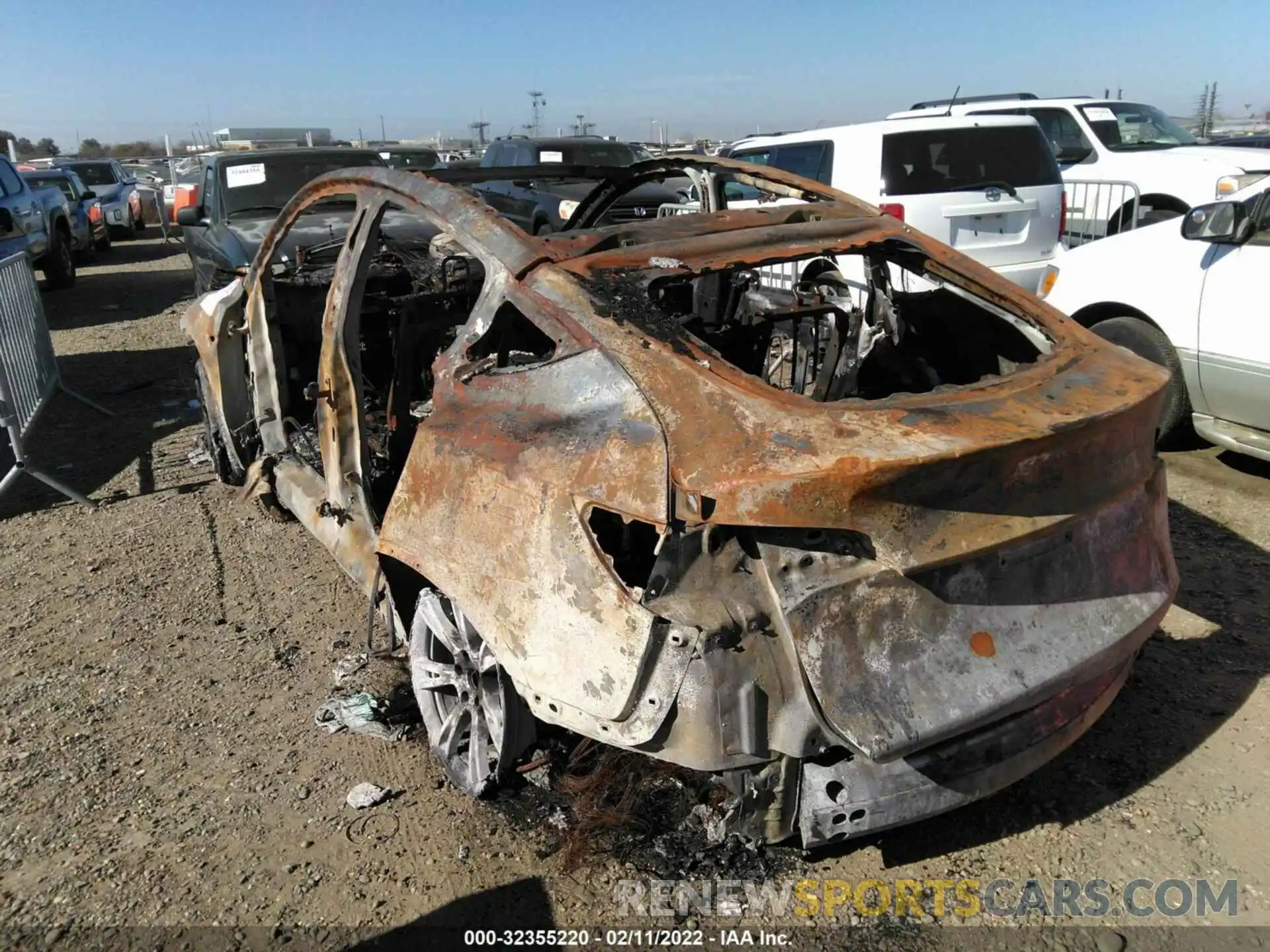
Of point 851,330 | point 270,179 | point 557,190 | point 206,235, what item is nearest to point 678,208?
point 557,190

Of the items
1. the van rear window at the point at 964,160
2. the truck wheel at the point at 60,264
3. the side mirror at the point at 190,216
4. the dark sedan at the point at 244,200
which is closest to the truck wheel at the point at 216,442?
the dark sedan at the point at 244,200

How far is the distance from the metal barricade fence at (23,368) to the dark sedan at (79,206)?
822 centimetres

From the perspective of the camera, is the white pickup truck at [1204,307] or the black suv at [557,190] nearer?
the white pickup truck at [1204,307]

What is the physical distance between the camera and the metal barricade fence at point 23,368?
5.33 m

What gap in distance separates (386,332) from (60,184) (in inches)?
552

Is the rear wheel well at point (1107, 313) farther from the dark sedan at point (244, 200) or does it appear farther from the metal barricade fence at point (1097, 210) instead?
the dark sedan at point (244, 200)

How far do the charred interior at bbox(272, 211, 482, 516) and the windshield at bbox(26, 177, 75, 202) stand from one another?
12.3 m

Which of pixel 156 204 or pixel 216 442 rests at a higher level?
pixel 156 204

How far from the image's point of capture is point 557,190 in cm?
1179

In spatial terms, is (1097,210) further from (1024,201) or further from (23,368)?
(23,368)

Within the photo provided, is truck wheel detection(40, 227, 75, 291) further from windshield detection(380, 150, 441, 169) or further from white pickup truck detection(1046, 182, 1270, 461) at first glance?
white pickup truck detection(1046, 182, 1270, 461)

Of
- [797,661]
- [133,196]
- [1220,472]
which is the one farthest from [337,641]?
[133,196]

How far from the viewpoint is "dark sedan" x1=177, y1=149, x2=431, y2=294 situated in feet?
25.2

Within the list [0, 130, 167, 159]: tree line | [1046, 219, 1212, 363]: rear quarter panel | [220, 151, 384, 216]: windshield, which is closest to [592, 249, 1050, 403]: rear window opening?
[1046, 219, 1212, 363]: rear quarter panel
